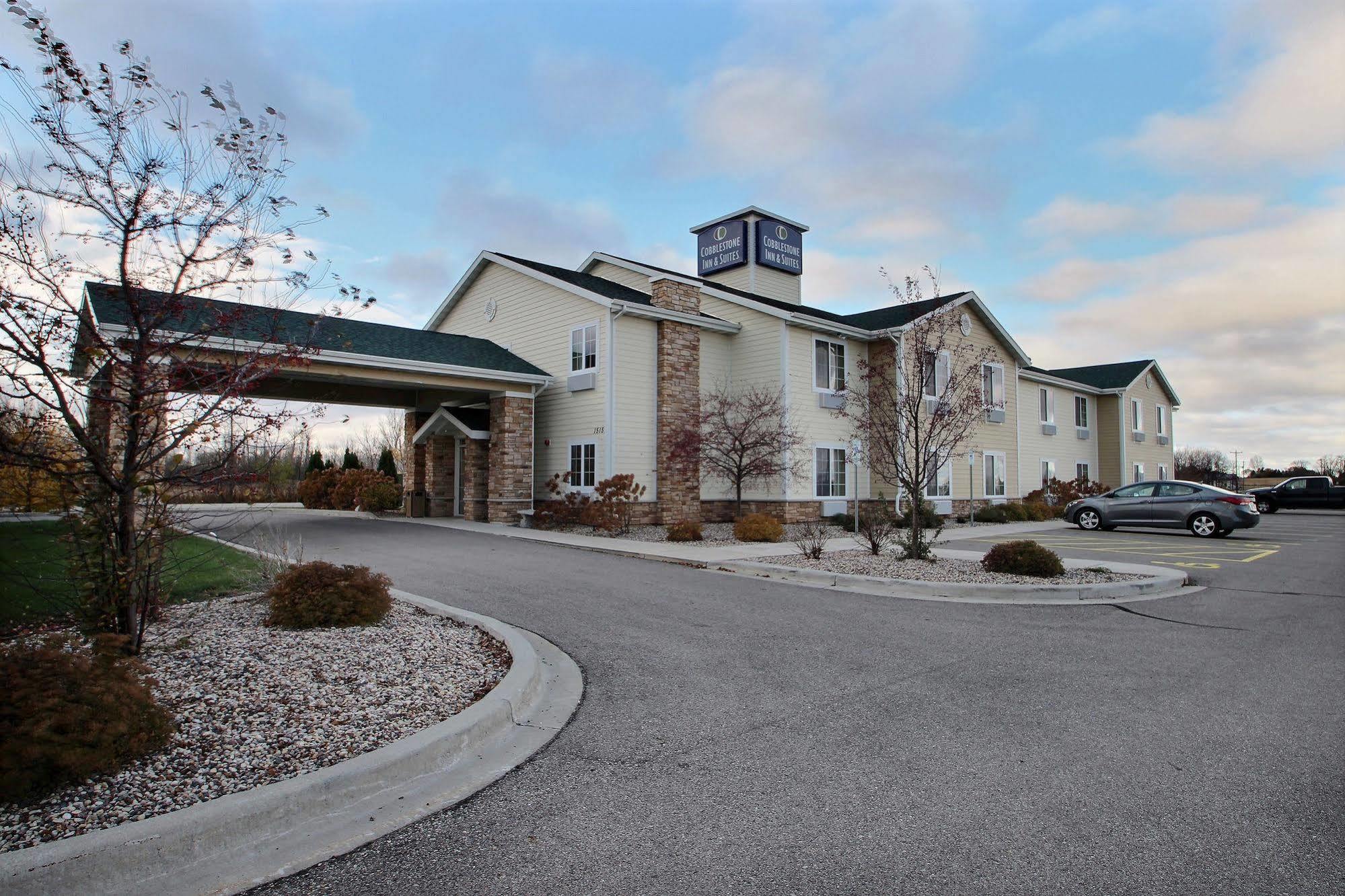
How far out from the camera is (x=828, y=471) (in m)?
23.1

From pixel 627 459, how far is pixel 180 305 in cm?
1594

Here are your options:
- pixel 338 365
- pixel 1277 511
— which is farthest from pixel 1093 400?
pixel 338 365

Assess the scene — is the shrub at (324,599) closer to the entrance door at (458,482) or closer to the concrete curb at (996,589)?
the concrete curb at (996,589)

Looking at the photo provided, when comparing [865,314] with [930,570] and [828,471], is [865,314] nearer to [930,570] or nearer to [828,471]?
[828,471]

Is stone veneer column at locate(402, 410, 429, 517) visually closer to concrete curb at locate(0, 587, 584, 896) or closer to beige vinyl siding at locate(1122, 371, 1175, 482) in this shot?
concrete curb at locate(0, 587, 584, 896)

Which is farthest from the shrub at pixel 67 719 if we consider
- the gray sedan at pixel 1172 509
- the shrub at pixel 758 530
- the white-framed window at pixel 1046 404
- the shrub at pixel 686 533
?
the white-framed window at pixel 1046 404

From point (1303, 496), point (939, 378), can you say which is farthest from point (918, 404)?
point (1303, 496)

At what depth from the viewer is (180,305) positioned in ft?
17.1

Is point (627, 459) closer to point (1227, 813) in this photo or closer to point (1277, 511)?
point (1227, 813)

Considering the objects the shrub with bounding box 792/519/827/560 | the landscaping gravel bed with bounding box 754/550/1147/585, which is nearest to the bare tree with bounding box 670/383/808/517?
the shrub with bounding box 792/519/827/560

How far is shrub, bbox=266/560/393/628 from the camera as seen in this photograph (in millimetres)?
6883

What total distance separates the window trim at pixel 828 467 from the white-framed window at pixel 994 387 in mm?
6676

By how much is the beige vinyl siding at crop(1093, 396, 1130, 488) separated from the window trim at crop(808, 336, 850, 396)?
19.4 m

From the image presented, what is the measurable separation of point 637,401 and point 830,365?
6.10 m
